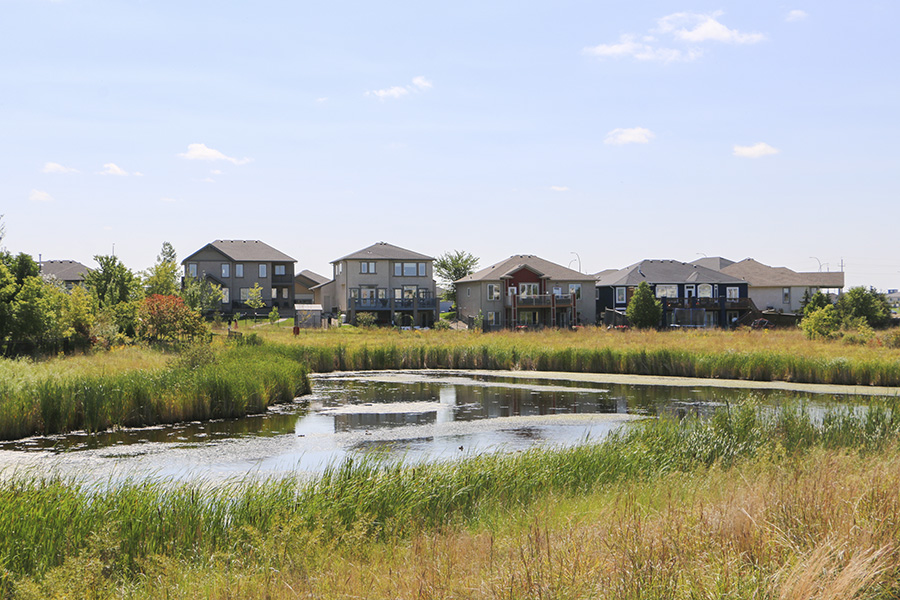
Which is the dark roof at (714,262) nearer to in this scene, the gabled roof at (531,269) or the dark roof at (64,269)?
the gabled roof at (531,269)

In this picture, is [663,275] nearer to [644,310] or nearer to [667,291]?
[667,291]

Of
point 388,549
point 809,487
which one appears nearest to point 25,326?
point 388,549

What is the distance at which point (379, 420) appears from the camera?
21625 mm

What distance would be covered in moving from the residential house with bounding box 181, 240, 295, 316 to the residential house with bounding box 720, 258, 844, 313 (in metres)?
48.0

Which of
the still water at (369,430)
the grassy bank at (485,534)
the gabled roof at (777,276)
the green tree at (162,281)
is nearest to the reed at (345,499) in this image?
the grassy bank at (485,534)

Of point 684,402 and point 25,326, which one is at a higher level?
point 25,326

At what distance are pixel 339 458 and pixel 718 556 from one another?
10527 mm

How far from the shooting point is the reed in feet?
24.4

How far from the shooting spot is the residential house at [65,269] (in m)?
81.8

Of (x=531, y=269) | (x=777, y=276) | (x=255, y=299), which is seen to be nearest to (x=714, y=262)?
(x=777, y=276)

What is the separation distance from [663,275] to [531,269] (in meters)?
13.7

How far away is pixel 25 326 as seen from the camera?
98.4 feet

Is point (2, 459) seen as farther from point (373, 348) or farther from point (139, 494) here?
point (373, 348)

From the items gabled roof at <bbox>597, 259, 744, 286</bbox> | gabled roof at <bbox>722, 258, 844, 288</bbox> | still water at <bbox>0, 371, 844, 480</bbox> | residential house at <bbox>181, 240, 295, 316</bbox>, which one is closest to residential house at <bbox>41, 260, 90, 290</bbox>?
residential house at <bbox>181, 240, 295, 316</bbox>
